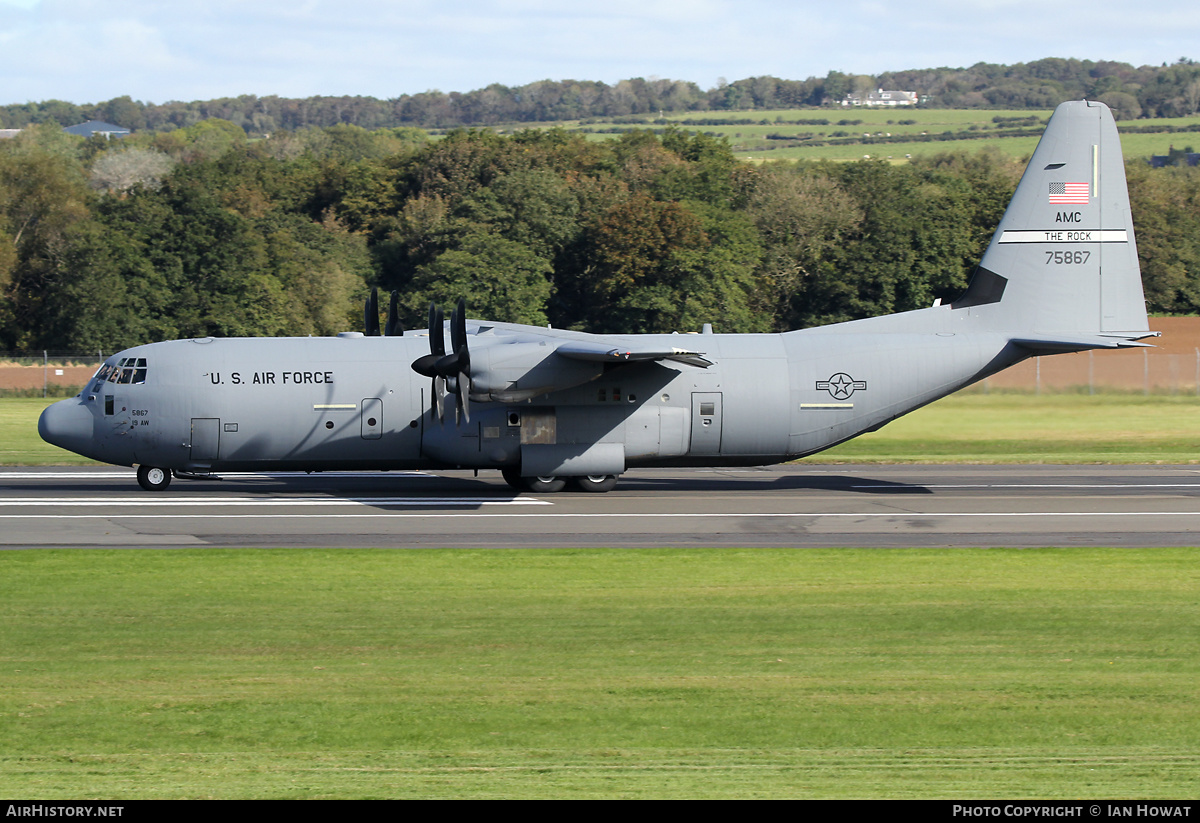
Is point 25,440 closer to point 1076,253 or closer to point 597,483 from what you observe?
point 597,483

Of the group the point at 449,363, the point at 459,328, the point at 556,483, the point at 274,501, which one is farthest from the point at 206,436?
the point at 556,483

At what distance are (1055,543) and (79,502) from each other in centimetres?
2077

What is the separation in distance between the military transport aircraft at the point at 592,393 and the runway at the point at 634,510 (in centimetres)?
106

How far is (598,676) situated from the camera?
12.4m

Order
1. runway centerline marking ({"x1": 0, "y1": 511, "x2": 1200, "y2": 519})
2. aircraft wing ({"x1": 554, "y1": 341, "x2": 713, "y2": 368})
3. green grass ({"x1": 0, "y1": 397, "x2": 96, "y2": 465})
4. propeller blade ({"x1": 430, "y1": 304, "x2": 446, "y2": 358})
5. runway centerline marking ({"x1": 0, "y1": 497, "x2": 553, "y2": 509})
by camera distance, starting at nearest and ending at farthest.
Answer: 1. runway centerline marking ({"x1": 0, "y1": 511, "x2": 1200, "y2": 519})
2. aircraft wing ({"x1": 554, "y1": 341, "x2": 713, "y2": 368})
3. propeller blade ({"x1": 430, "y1": 304, "x2": 446, "y2": 358})
4. runway centerline marking ({"x1": 0, "y1": 497, "x2": 553, "y2": 509})
5. green grass ({"x1": 0, "y1": 397, "x2": 96, "y2": 465})

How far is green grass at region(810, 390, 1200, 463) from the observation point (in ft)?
110

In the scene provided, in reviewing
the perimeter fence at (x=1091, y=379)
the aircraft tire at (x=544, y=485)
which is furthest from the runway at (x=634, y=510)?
the perimeter fence at (x=1091, y=379)

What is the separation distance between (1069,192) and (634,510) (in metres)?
13.6

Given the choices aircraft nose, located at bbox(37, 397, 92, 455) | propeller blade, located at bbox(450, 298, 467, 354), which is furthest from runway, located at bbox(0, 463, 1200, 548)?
propeller blade, located at bbox(450, 298, 467, 354)

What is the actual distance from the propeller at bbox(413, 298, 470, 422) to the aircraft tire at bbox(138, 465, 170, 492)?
23.4ft

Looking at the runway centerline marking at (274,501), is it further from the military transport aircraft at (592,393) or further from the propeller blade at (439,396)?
the propeller blade at (439,396)

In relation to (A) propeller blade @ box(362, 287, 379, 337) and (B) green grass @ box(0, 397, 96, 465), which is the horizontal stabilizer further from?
(B) green grass @ box(0, 397, 96, 465)

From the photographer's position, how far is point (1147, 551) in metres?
20.2

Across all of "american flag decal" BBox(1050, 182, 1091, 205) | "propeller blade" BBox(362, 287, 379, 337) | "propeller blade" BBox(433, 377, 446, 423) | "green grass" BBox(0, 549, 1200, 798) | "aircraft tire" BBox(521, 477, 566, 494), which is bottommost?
"green grass" BBox(0, 549, 1200, 798)
